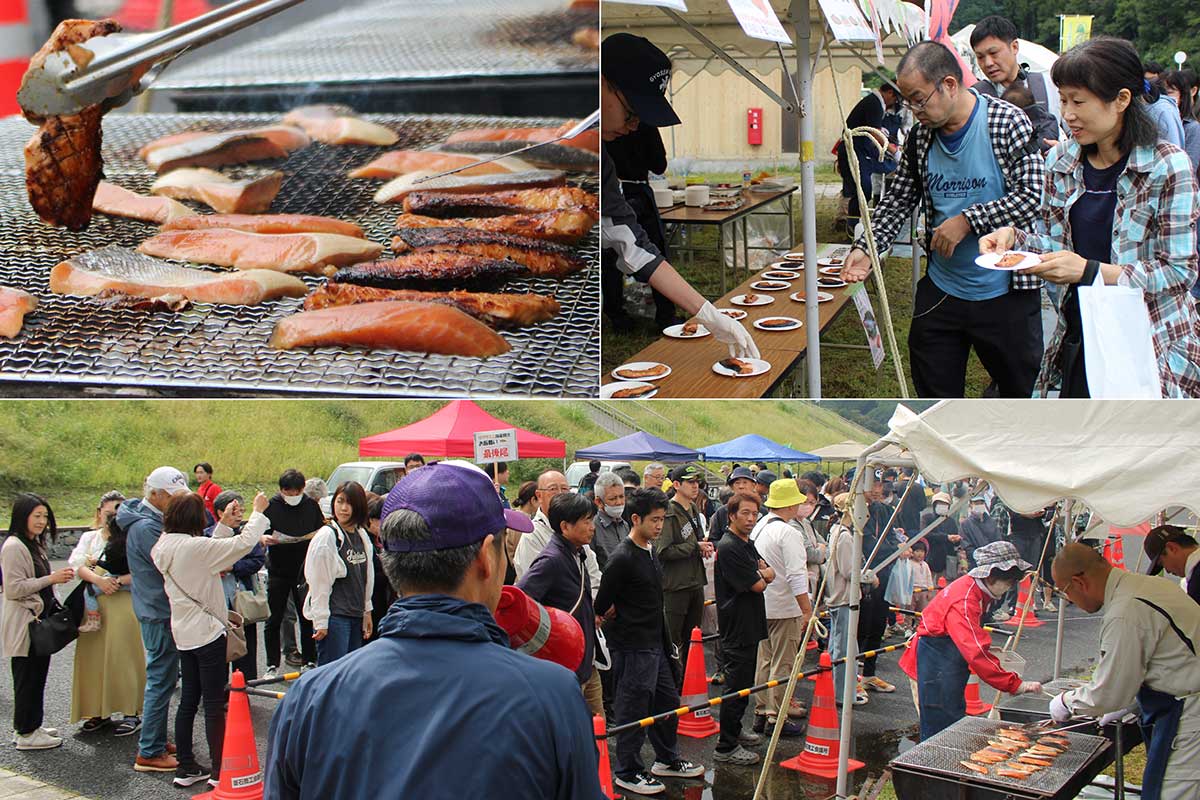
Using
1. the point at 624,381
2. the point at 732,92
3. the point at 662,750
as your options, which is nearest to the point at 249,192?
the point at 624,381

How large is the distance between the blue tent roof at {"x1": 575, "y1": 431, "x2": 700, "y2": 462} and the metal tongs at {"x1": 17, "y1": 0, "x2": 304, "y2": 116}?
20.8 feet

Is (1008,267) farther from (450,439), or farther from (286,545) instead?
(450,439)

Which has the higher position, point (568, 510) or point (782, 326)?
point (782, 326)

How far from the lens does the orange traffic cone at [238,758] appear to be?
499cm

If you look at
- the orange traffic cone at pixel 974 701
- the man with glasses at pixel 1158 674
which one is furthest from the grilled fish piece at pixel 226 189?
the orange traffic cone at pixel 974 701

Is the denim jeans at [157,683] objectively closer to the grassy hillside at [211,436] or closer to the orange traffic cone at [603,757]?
the orange traffic cone at [603,757]

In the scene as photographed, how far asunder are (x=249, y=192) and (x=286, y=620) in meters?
4.29

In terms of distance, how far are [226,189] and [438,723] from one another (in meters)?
3.94

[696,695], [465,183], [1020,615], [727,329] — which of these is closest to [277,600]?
[696,695]

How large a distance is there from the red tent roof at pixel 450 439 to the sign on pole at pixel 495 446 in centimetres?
89

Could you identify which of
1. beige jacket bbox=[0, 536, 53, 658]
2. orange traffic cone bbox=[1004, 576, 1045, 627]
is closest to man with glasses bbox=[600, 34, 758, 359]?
beige jacket bbox=[0, 536, 53, 658]

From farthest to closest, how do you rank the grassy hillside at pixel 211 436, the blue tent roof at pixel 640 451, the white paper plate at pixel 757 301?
the grassy hillside at pixel 211 436 → the blue tent roof at pixel 640 451 → the white paper plate at pixel 757 301

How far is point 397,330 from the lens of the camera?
4.48 meters

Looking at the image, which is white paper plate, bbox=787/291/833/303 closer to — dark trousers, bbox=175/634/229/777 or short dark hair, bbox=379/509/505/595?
dark trousers, bbox=175/634/229/777
